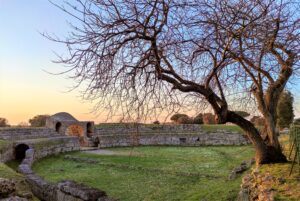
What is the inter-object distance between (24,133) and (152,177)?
11460 millimetres

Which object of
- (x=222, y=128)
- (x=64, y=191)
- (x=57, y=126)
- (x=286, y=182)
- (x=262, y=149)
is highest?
(x=57, y=126)

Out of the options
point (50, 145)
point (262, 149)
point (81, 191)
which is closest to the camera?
point (81, 191)

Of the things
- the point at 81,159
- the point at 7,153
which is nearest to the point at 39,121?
the point at 81,159

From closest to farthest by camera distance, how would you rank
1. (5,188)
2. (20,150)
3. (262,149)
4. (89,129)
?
(5,188) < (262,149) < (20,150) < (89,129)

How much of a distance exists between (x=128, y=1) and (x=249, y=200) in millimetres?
4429

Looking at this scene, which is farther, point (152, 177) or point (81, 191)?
point (152, 177)

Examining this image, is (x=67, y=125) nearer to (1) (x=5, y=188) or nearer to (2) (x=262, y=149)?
(2) (x=262, y=149)

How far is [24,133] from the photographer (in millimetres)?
21203

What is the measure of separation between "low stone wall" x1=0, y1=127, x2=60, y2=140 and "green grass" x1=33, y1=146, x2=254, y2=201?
2.83 m

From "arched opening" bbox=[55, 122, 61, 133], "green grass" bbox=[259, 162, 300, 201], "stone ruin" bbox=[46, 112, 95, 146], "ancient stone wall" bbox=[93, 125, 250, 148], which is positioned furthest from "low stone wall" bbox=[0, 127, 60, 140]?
"green grass" bbox=[259, 162, 300, 201]

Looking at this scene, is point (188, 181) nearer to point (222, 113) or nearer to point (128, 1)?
→ point (222, 113)

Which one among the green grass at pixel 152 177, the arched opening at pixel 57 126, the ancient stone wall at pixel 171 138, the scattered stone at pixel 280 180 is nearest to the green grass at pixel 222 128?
the ancient stone wall at pixel 171 138

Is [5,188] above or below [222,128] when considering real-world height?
below

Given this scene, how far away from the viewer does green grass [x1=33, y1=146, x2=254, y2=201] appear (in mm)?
9628
